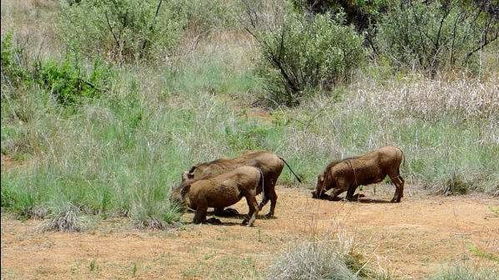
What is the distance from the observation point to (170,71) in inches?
645

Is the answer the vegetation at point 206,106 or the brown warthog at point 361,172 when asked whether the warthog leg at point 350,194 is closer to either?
the brown warthog at point 361,172

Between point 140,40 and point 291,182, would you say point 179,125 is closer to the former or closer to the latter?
point 291,182

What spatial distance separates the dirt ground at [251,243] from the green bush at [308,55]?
249 inches

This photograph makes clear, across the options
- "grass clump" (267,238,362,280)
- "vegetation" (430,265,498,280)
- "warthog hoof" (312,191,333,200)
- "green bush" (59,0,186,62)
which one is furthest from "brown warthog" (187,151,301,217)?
"green bush" (59,0,186,62)

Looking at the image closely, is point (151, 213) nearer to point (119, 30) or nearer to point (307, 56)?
point (307, 56)

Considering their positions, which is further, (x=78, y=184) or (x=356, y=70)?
(x=356, y=70)

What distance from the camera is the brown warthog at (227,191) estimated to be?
852 cm

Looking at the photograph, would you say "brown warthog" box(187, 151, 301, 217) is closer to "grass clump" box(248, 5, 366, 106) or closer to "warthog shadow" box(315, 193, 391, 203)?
"warthog shadow" box(315, 193, 391, 203)

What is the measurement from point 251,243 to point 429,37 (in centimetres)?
944

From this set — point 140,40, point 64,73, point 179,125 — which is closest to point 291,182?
point 179,125

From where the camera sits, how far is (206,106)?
13.4 m

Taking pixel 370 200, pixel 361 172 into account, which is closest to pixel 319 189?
pixel 361 172

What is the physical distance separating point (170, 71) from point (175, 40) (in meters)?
1.51

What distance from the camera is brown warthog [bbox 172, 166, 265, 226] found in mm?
8523
